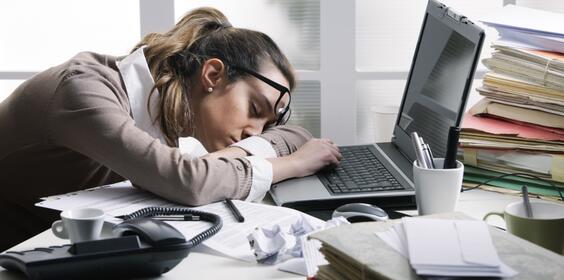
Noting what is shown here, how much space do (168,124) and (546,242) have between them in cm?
88

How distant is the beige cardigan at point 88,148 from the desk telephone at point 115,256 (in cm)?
37

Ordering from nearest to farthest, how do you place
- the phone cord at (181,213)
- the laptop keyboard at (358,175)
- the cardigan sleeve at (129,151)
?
the phone cord at (181,213) < the cardigan sleeve at (129,151) < the laptop keyboard at (358,175)

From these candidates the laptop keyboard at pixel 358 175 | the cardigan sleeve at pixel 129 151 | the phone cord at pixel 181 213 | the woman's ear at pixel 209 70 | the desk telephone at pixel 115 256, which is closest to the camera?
the desk telephone at pixel 115 256

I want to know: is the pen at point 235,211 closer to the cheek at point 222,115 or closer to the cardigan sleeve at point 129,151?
the cardigan sleeve at point 129,151

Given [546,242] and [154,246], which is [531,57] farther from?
[154,246]

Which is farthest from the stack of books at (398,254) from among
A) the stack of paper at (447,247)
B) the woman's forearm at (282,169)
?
the woman's forearm at (282,169)

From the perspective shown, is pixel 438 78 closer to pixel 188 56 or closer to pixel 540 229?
pixel 188 56

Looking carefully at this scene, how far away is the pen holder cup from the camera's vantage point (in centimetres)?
150

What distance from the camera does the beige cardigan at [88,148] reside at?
1.67 metres

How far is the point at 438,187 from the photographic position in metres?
1.50

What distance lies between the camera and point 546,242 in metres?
1.33

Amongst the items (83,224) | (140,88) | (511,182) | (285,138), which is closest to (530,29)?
(511,182)

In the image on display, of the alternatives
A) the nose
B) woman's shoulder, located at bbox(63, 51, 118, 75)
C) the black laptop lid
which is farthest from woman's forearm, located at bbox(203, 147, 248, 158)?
the black laptop lid

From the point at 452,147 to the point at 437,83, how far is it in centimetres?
47
